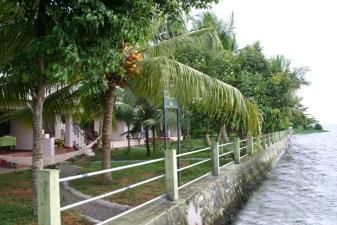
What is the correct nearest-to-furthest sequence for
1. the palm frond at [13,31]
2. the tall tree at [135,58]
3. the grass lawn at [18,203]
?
the tall tree at [135,58] → the palm frond at [13,31] → the grass lawn at [18,203]

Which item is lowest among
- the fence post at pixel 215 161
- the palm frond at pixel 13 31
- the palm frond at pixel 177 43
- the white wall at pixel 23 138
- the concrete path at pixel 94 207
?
the concrete path at pixel 94 207

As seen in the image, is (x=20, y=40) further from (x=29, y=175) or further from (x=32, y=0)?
(x=29, y=175)

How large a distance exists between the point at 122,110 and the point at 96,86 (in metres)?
14.3

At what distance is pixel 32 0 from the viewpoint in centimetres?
628

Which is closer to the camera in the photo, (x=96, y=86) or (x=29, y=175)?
(x=96, y=86)

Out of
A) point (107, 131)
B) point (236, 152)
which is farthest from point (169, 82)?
point (236, 152)

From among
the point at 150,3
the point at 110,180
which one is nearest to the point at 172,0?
the point at 150,3

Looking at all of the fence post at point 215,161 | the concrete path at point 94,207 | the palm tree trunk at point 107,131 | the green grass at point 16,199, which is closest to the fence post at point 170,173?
the concrete path at point 94,207

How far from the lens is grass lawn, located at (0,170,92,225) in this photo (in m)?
7.42

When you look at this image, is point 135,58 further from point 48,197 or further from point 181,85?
point 48,197

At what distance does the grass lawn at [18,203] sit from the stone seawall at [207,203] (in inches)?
50.6

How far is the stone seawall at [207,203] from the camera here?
6777mm

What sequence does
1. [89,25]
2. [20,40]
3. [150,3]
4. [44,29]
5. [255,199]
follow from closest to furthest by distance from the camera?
1. [89,25]
2. [150,3]
3. [44,29]
4. [20,40]
5. [255,199]

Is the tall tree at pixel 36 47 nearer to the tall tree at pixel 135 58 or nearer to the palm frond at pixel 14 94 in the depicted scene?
the tall tree at pixel 135 58
